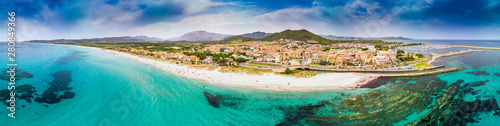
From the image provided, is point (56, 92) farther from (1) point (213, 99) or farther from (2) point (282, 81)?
(2) point (282, 81)

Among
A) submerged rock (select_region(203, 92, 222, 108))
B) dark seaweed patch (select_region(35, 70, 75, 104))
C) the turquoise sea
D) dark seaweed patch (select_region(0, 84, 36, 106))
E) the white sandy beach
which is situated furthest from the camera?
the white sandy beach

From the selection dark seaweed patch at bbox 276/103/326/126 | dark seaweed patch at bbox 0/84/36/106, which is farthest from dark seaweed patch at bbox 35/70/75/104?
dark seaweed patch at bbox 276/103/326/126

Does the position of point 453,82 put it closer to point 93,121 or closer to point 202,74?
point 202,74

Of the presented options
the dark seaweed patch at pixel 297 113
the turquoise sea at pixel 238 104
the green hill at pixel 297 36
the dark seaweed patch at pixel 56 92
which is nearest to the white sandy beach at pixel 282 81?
the turquoise sea at pixel 238 104

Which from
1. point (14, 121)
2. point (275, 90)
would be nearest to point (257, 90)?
point (275, 90)

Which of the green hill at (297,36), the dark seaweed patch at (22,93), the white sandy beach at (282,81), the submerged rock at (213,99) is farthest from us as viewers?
the green hill at (297,36)

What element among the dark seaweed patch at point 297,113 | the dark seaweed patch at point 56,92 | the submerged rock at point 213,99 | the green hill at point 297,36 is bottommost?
the dark seaweed patch at point 297,113

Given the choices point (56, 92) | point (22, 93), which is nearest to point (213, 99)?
point (56, 92)

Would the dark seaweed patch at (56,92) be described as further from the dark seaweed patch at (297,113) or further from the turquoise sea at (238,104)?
the dark seaweed patch at (297,113)

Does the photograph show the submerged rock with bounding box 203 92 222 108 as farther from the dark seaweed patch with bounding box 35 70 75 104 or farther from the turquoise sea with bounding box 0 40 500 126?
the dark seaweed patch with bounding box 35 70 75 104
